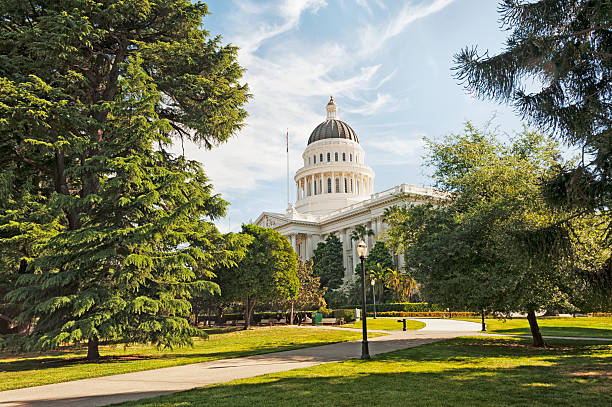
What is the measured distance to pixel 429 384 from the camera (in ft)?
32.8

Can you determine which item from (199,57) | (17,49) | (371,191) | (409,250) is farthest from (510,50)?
(371,191)

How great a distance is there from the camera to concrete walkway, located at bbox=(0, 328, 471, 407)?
942cm

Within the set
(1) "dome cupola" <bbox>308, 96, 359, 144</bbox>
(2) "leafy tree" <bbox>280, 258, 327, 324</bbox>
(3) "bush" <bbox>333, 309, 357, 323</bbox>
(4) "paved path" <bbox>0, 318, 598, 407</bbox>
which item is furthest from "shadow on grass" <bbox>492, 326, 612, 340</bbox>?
(1) "dome cupola" <bbox>308, 96, 359, 144</bbox>

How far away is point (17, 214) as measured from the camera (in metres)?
17.2

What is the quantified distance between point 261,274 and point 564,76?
3028 centimetres

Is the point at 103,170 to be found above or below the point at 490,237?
above

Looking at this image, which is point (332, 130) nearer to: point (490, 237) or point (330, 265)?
point (330, 265)

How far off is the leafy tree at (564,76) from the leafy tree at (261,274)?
26.5m

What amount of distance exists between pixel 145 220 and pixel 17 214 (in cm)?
480

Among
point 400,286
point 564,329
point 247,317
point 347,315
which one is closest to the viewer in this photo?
point 564,329

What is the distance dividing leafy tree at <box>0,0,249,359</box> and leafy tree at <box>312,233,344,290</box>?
5881 centimetres

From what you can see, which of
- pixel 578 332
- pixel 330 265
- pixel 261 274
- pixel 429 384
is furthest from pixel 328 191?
pixel 429 384

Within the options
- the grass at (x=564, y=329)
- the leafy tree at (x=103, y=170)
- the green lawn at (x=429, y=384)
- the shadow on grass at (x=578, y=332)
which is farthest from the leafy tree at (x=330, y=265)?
the green lawn at (x=429, y=384)

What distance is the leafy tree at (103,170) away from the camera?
16.2m
